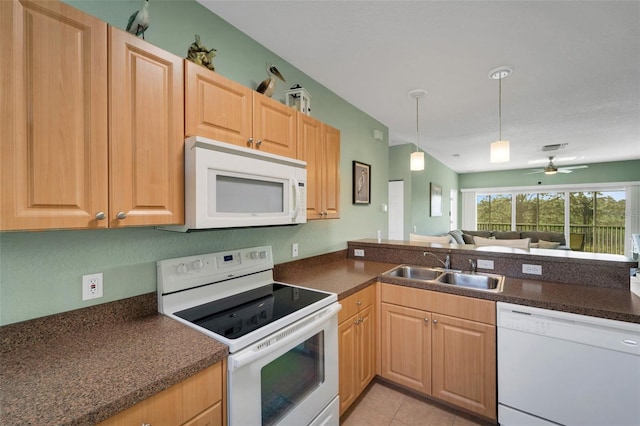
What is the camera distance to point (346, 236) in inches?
121

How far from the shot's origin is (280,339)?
1248mm

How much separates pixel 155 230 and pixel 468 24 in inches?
91.2

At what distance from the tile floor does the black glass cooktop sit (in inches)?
37.6

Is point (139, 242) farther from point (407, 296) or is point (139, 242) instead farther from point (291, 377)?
point (407, 296)

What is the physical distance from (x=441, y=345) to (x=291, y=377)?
43.1 inches

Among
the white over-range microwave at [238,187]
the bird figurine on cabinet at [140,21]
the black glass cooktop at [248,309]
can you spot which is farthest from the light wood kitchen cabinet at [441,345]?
the bird figurine on cabinet at [140,21]

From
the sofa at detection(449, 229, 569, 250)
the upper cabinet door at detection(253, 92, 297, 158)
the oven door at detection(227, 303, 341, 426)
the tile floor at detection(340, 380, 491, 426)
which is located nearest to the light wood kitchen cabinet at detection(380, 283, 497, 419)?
the tile floor at detection(340, 380, 491, 426)

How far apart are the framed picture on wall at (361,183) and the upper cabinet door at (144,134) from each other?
2.24 meters

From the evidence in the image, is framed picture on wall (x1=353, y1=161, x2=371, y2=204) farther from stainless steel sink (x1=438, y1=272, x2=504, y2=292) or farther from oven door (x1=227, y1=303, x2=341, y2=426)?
oven door (x1=227, y1=303, x2=341, y2=426)

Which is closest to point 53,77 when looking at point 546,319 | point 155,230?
point 155,230

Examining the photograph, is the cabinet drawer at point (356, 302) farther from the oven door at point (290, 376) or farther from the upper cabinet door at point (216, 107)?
the upper cabinet door at point (216, 107)

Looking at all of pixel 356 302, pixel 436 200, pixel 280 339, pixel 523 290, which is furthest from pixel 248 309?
pixel 436 200

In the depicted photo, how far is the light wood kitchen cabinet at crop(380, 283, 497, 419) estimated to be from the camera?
1.76m

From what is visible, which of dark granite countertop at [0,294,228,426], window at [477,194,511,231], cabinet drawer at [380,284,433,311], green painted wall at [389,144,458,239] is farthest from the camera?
window at [477,194,511,231]
